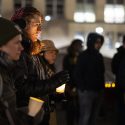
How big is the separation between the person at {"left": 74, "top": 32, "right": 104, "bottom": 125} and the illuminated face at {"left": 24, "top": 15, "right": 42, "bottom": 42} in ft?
13.4

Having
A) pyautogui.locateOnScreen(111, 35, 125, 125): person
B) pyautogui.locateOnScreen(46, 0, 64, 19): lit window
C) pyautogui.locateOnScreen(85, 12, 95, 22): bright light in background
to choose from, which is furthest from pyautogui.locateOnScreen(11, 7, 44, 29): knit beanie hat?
pyautogui.locateOnScreen(85, 12, 95, 22): bright light in background

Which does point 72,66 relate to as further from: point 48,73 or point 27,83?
point 27,83

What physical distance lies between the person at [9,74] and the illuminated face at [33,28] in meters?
0.81

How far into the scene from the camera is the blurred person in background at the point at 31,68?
3.78m

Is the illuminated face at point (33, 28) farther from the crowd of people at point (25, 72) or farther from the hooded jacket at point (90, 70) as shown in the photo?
the hooded jacket at point (90, 70)

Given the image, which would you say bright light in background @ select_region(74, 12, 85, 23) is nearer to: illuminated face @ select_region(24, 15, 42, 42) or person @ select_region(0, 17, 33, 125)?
illuminated face @ select_region(24, 15, 42, 42)

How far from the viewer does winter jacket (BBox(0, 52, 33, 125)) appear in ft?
10.6

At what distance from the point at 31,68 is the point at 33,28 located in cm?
36

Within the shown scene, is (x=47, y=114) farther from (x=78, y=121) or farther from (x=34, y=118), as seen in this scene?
(x=78, y=121)

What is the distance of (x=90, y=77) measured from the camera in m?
8.44

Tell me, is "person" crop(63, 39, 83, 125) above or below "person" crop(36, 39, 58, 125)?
below

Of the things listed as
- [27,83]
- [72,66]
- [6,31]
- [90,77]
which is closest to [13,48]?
[6,31]

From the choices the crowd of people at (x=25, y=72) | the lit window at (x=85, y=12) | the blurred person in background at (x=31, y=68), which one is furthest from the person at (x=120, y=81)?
the lit window at (x=85, y=12)

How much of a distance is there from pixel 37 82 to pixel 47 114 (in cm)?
78
